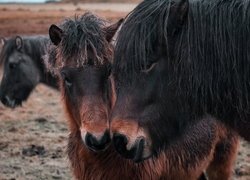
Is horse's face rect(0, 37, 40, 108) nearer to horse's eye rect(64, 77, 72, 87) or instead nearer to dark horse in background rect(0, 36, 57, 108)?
dark horse in background rect(0, 36, 57, 108)

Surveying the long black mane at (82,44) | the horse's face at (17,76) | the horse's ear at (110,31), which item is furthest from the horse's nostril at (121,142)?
the horse's face at (17,76)

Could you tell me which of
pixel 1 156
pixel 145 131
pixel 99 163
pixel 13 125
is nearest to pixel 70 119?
pixel 99 163

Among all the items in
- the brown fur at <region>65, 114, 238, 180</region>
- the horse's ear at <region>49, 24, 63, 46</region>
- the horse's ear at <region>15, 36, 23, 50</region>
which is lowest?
the horse's ear at <region>15, 36, 23, 50</region>

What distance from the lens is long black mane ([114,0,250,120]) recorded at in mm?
3037

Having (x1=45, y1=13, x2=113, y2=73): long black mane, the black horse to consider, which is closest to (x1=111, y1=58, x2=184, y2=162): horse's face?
the black horse

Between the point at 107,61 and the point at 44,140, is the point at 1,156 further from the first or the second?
the point at 107,61

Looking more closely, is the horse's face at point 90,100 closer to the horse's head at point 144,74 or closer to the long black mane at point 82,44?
the long black mane at point 82,44

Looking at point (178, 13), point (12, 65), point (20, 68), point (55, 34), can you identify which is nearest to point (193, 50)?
point (178, 13)

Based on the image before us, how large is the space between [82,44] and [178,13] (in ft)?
5.13

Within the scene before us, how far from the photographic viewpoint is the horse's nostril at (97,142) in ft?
13.1

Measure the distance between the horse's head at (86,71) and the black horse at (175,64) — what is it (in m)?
0.96

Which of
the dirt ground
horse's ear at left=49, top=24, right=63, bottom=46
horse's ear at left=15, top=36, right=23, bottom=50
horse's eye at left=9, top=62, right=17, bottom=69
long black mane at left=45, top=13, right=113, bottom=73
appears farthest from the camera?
horse's eye at left=9, top=62, right=17, bottom=69

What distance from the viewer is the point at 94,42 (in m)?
4.50

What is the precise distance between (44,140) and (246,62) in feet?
20.1
